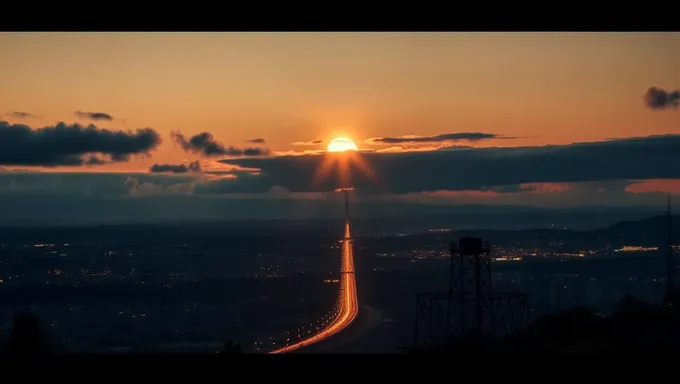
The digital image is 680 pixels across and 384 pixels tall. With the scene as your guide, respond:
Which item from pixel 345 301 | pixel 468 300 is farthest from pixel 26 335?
pixel 345 301

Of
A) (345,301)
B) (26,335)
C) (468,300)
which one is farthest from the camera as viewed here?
(345,301)

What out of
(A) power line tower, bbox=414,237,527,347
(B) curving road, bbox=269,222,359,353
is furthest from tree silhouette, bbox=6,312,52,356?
(A) power line tower, bbox=414,237,527,347

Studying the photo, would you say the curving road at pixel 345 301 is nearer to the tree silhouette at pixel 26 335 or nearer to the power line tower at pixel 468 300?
the power line tower at pixel 468 300

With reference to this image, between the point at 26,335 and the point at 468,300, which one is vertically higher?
the point at 26,335

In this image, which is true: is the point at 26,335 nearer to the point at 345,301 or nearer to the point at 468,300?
the point at 468,300

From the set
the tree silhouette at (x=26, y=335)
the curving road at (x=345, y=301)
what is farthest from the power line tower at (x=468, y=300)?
the tree silhouette at (x=26, y=335)
